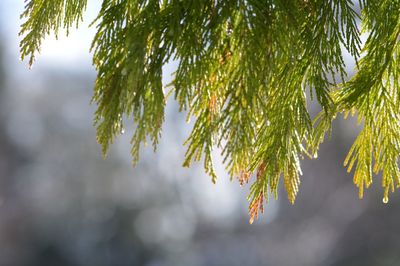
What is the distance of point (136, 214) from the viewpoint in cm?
1156

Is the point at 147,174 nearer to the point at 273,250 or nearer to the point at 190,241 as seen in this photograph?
the point at 190,241

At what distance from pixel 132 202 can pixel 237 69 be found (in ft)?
34.8

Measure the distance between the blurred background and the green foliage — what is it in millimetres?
9215

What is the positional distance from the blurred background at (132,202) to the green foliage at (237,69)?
363 inches

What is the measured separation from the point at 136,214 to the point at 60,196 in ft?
5.07

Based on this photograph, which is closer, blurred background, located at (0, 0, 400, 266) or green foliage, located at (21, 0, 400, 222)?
green foliage, located at (21, 0, 400, 222)

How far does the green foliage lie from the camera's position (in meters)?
1.29

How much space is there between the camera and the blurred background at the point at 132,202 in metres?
11.0

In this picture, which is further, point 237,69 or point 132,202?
point 132,202

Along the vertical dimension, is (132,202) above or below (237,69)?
above

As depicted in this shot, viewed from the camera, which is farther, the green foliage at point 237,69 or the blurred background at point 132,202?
the blurred background at point 132,202

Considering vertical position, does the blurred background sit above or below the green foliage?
above

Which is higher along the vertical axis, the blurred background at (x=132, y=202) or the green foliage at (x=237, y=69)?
the blurred background at (x=132, y=202)

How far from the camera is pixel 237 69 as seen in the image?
4.41 feet
